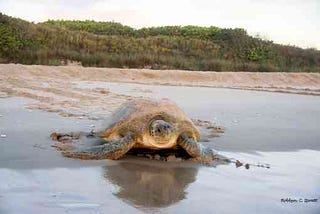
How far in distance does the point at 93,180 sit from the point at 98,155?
697 millimetres

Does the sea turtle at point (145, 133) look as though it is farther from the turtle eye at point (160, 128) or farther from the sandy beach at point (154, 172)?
the sandy beach at point (154, 172)

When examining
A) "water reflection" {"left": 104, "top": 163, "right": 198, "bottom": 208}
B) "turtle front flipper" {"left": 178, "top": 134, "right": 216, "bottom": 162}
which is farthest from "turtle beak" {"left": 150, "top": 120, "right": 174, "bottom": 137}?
"water reflection" {"left": 104, "top": 163, "right": 198, "bottom": 208}

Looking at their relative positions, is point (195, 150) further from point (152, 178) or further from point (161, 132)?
point (152, 178)

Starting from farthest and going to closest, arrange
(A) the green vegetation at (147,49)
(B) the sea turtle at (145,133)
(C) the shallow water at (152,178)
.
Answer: (A) the green vegetation at (147,49)
(B) the sea turtle at (145,133)
(C) the shallow water at (152,178)

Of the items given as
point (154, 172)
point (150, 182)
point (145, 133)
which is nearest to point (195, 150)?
point (145, 133)

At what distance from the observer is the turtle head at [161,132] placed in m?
4.27

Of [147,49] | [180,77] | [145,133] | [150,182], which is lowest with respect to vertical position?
[150,182]

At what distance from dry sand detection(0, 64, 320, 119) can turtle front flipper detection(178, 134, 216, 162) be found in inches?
94.7

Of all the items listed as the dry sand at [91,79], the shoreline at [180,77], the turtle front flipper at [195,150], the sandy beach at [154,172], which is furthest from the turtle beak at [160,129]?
the shoreline at [180,77]

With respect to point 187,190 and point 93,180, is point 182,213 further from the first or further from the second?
point 93,180

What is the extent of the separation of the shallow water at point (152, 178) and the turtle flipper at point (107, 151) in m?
0.08

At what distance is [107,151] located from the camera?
4.07 metres

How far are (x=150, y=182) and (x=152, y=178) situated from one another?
114 mm

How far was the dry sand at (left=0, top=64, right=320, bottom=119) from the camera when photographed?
761 cm
